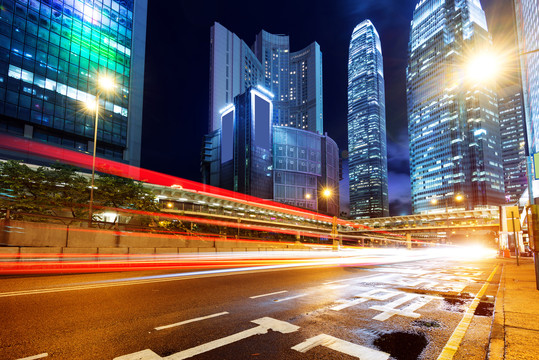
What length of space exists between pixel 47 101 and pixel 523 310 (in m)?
71.6

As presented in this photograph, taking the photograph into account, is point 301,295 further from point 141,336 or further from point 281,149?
point 281,149

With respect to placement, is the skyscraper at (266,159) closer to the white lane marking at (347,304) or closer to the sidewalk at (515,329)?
the white lane marking at (347,304)

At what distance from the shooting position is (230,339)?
180 inches

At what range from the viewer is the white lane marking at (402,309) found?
6.20 metres

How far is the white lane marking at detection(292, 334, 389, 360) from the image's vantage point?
4004mm

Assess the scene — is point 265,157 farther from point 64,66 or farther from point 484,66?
point 484,66

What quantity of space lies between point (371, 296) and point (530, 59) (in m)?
88.3

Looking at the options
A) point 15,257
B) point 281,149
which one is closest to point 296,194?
point 281,149

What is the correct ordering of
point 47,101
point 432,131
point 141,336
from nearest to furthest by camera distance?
point 141,336 < point 47,101 < point 432,131

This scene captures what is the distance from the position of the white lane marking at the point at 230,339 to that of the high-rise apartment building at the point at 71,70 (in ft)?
215

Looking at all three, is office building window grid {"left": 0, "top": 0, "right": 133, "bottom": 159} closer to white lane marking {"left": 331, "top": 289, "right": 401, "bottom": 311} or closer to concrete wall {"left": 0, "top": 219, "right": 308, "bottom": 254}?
concrete wall {"left": 0, "top": 219, "right": 308, "bottom": 254}

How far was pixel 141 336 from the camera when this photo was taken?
4.62 metres

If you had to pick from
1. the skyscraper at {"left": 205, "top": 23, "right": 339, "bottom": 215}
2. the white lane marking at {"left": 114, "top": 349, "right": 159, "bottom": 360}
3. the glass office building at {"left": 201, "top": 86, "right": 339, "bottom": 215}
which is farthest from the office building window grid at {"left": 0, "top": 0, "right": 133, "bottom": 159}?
the glass office building at {"left": 201, "top": 86, "right": 339, "bottom": 215}

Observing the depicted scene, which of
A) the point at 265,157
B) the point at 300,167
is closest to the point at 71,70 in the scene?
the point at 265,157
